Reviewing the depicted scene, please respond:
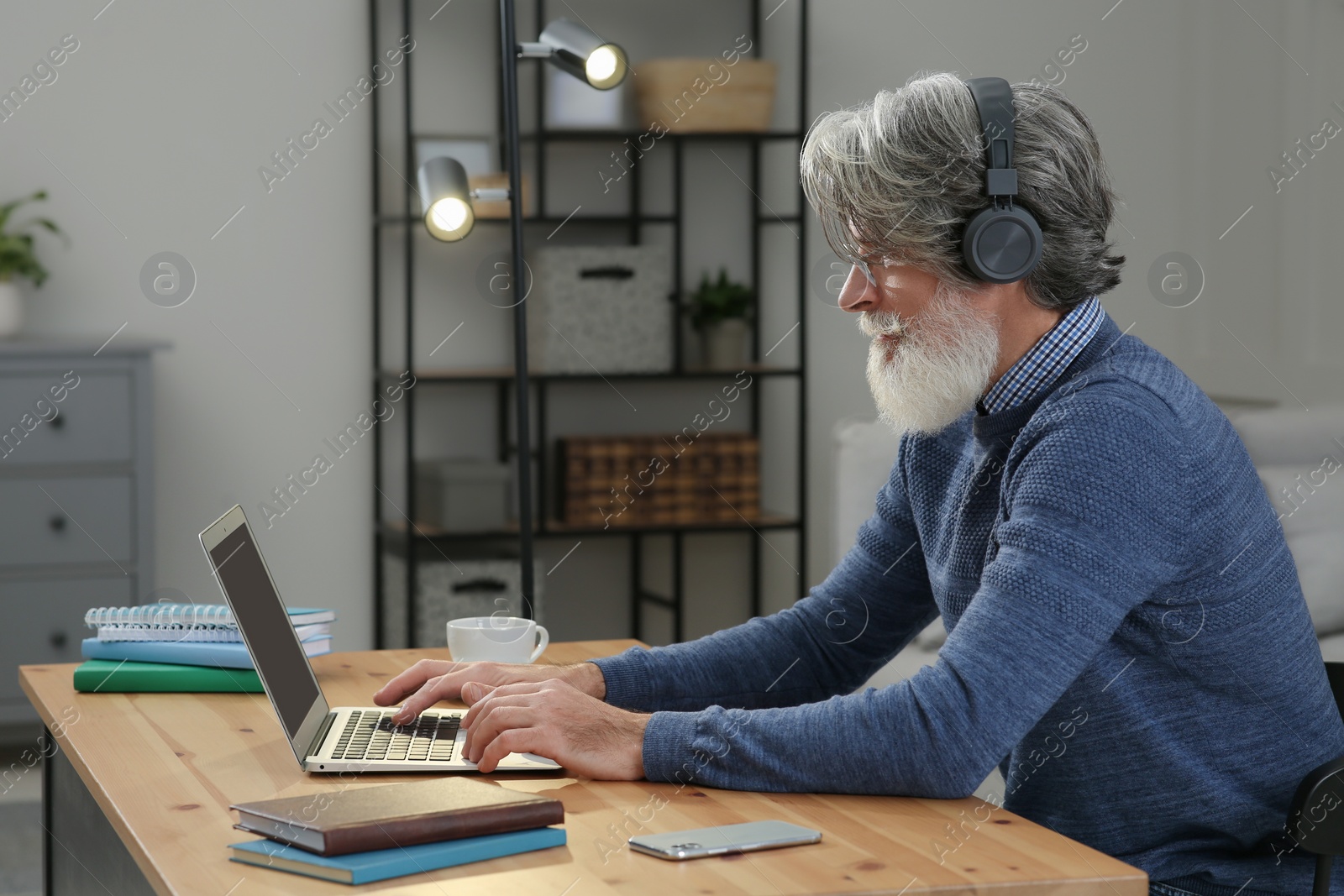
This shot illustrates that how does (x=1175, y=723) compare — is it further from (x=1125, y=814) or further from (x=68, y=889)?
(x=68, y=889)

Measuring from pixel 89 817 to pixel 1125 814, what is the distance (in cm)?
108

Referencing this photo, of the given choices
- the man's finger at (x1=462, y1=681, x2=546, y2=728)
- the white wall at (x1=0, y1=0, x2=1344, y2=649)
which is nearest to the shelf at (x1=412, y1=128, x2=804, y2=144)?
the white wall at (x1=0, y1=0, x2=1344, y2=649)

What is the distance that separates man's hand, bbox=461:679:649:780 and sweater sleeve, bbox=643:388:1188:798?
0.09 ft

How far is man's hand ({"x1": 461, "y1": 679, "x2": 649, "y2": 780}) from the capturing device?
125 centimetres

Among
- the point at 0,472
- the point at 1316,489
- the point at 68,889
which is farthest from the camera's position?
the point at 0,472

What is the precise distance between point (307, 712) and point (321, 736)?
3 centimetres

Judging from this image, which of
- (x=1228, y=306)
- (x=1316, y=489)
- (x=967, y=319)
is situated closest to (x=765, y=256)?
(x=1228, y=306)

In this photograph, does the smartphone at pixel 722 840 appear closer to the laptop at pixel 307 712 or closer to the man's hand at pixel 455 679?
the laptop at pixel 307 712

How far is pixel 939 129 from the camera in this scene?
4.52 feet

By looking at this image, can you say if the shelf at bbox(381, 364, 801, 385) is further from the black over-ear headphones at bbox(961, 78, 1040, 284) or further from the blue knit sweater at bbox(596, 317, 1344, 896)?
the black over-ear headphones at bbox(961, 78, 1040, 284)

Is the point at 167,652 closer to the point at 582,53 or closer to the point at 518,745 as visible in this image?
the point at 518,745

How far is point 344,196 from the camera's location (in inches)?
153

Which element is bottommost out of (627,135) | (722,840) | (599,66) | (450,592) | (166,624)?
(722,840)

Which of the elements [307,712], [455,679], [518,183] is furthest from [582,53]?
[307,712]
